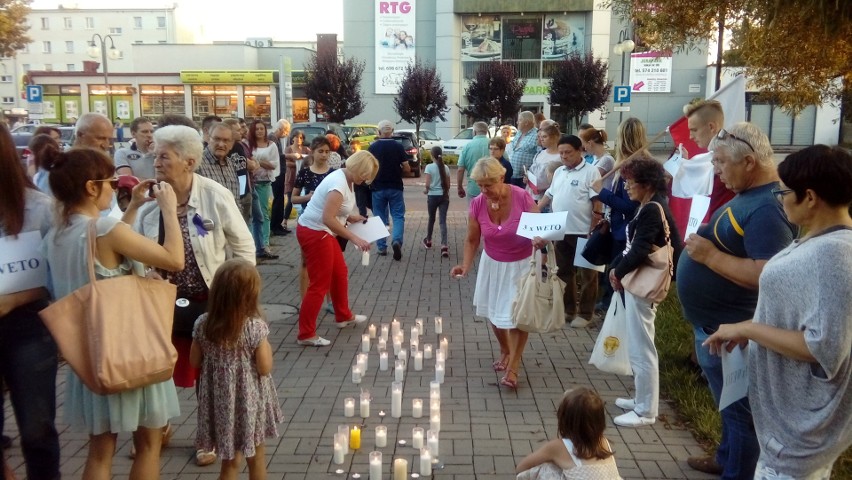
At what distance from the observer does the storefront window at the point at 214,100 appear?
169 feet

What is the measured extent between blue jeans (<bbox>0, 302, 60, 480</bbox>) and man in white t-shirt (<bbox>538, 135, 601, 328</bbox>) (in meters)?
4.90

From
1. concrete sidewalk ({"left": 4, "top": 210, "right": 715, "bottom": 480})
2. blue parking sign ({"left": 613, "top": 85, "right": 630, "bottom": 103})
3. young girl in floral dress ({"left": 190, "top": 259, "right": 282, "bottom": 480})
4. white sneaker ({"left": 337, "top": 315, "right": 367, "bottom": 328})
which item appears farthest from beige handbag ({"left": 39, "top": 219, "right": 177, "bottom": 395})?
blue parking sign ({"left": 613, "top": 85, "right": 630, "bottom": 103})

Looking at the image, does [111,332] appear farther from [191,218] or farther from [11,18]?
[11,18]

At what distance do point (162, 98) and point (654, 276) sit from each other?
5367cm

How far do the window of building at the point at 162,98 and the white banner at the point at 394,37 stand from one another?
16051 millimetres

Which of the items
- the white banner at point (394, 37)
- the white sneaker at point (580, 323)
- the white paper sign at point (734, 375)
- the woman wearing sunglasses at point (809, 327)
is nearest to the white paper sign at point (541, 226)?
the white paper sign at point (734, 375)

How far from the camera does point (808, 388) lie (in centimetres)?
263

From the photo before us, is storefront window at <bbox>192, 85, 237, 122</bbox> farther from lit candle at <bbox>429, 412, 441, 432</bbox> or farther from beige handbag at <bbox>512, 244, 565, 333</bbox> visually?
lit candle at <bbox>429, 412, 441, 432</bbox>

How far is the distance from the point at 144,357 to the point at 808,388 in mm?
2722

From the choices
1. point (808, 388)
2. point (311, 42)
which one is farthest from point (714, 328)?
point (311, 42)

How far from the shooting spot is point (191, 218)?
417 centimetres

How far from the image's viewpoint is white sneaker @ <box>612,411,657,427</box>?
5.01 metres

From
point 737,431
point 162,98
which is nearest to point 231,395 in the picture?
point 737,431

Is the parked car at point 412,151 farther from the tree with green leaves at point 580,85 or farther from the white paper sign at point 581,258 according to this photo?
the white paper sign at point 581,258
